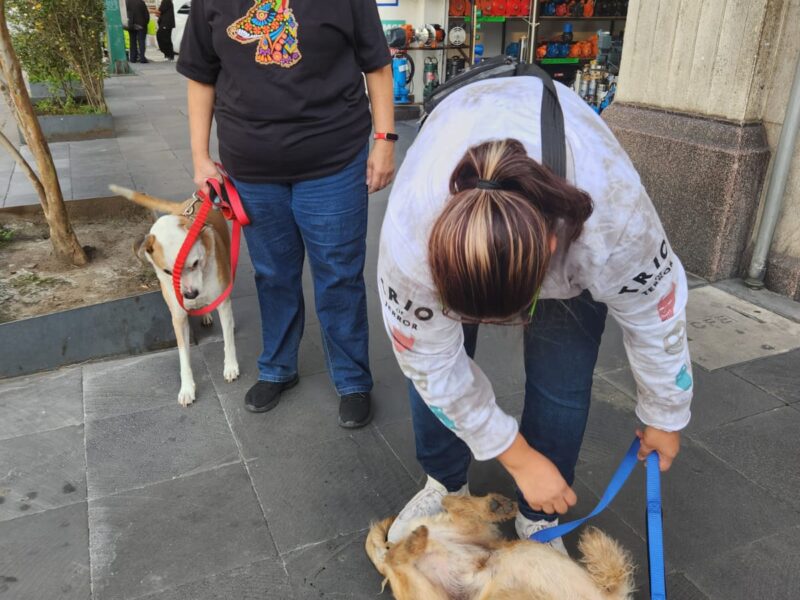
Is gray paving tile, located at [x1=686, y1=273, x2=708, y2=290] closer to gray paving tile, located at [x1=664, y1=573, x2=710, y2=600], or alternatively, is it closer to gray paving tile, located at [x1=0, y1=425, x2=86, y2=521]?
gray paving tile, located at [x1=664, y1=573, x2=710, y2=600]

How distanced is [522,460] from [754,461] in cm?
155

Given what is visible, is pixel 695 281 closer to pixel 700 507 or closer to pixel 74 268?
pixel 700 507

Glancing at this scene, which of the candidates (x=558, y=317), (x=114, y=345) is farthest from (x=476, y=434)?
(x=114, y=345)

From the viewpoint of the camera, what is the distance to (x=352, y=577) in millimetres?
2314

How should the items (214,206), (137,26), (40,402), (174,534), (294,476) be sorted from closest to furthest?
(174,534)
(294,476)
(214,206)
(40,402)
(137,26)

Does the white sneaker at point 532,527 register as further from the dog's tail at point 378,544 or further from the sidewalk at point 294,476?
the dog's tail at point 378,544

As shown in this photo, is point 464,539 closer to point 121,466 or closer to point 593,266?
point 593,266

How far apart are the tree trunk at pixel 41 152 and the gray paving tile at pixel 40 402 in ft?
3.86

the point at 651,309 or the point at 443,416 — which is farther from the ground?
the point at 651,309

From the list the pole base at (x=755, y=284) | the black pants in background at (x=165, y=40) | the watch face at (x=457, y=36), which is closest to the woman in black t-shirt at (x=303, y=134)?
the pole base at (x=755, y=284)

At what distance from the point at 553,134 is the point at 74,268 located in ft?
12.9

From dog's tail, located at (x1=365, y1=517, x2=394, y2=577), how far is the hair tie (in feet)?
4.66

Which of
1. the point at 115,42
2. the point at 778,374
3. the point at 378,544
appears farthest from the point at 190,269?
the point at 115,42

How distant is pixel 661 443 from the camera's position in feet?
6.23
